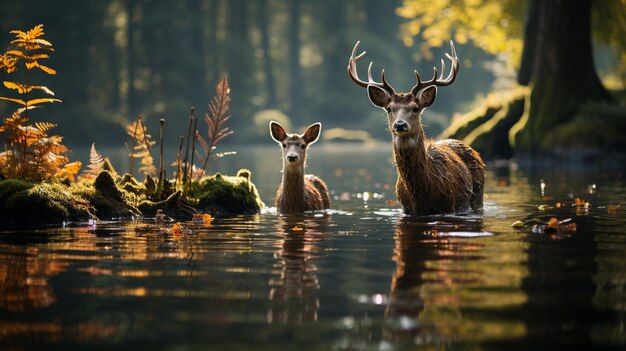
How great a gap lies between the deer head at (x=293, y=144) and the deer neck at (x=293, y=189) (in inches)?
3.9

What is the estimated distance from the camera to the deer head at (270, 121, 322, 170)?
1598cm

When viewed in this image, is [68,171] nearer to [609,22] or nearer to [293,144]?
[293,144]

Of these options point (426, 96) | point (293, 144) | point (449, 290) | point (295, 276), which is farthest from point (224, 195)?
point (449, 290)

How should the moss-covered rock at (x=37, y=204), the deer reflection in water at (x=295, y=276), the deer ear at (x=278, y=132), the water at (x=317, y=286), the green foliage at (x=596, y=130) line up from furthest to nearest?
the green foliage at (x=596, y=130) → the deer ear at (x=278, y=132) → the moss-covered rock at (x=37, y=204) → the deer reflection in water at (x=295, y=276) → the water at (x=317, y=286)

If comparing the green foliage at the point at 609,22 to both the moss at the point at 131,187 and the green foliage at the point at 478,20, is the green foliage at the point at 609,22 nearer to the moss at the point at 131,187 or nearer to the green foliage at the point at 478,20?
the green foliage at the point at 478,20

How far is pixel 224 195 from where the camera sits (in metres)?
16.5

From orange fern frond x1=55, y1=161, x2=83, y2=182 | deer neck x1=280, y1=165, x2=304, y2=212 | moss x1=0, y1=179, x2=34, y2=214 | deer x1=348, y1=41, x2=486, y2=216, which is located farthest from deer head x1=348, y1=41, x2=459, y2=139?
moss x1=0, y1=179, x2=34, y2=214

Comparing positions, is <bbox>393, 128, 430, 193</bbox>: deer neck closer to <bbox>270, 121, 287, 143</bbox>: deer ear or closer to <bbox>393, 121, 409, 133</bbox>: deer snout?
<bbox>393, 121, 409, 133</bbox>: deer snout

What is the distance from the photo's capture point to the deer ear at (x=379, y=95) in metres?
14.3

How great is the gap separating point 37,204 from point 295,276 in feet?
20.1

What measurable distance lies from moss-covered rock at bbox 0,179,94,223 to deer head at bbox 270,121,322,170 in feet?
11.8

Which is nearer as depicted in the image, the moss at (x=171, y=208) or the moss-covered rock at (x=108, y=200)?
the moss-covered rock at (x=108, y=200)

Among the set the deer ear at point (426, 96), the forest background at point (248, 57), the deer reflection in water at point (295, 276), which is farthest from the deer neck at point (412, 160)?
the forest background at point (248, 57)

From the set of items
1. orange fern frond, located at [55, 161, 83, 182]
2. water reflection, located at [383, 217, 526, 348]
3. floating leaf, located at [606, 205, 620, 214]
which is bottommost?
water reflection, located at [383, 217, 526, 348]
